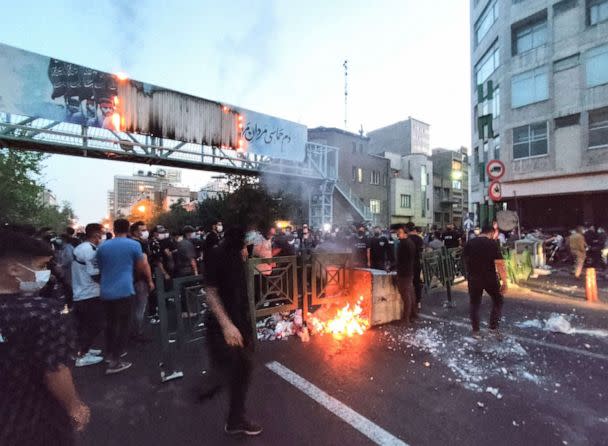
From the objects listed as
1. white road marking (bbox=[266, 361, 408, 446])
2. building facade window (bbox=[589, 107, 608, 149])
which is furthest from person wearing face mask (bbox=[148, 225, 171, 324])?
building facade window (bbox=[589, 107, 608, 149])

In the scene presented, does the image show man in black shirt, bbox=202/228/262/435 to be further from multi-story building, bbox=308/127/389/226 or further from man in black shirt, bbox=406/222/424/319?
multi-story building, bbox=308/127/389/226

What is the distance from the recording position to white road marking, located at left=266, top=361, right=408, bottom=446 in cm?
291

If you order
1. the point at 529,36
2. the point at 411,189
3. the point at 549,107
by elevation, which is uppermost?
the point at 529,36

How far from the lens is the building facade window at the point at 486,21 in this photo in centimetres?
2233

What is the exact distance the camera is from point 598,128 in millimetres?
17344

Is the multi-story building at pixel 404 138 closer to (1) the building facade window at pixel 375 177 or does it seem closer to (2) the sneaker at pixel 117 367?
(1) the building facade window at pixel 375 177

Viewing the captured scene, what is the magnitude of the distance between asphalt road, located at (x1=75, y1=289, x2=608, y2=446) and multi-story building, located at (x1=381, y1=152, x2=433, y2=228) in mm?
32728

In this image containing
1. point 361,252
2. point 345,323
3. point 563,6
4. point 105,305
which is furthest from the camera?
point 563,6

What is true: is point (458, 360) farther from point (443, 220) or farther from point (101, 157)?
point (443, 220)

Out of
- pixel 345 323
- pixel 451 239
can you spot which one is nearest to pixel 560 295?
pixel 451 239

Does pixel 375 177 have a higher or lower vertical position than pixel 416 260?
higher

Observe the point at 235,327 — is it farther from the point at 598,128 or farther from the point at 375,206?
the point at 375,206

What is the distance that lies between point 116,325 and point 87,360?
2.73ft

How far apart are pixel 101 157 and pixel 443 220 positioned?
134 ft
